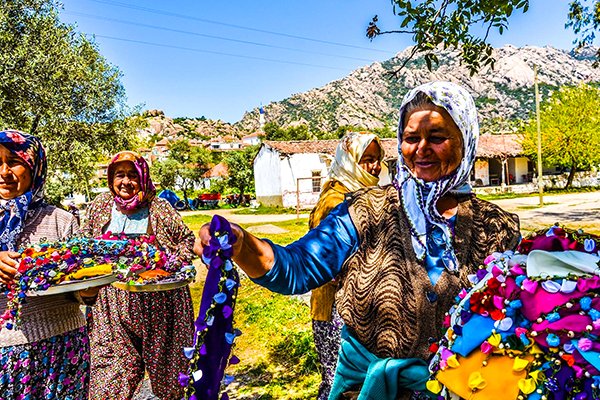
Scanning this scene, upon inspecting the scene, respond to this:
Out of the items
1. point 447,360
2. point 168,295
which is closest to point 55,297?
point 168,295

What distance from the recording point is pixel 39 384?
2279 millimetres

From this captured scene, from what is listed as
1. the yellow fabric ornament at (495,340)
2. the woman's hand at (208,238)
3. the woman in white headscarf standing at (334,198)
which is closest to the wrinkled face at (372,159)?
the woman in white headscarf standing at (334,198)

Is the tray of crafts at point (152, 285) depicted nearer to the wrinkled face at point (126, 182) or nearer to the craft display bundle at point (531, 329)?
the wrinkled face at point (126, 182)

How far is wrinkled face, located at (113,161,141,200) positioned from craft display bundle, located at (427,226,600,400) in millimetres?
2620

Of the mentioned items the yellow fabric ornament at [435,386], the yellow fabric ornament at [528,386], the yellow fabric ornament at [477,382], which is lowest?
the yellow fabric ornament at [435,386]

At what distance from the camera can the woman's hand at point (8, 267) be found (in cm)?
207

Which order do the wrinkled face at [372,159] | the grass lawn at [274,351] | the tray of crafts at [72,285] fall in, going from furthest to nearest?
the grass lawn at [274,351]
the wrinkled face at [372,159]
the tray of crafts at [72,285]

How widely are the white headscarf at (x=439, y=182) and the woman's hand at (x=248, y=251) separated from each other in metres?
0.53

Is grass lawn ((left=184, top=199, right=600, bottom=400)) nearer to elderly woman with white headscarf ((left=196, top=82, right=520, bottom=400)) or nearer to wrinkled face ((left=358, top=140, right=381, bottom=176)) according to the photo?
wrinkled face ((left=358, top=140, right=381, bottom=176))

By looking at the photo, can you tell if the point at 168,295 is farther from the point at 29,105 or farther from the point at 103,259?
the point at 29,105

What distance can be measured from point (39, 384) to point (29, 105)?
32.3 feet

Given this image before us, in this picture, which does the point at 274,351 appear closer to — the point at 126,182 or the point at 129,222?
the point at 129,222

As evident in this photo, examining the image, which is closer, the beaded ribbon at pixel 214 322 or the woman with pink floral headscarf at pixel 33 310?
the beaded ribbon at pixel 214 322

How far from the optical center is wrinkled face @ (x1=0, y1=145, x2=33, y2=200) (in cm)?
240
